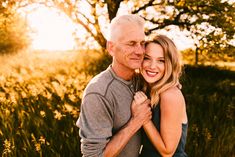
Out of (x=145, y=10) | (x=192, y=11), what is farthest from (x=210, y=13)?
(x=145, y=10)

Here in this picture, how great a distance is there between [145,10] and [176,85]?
856 centimetres

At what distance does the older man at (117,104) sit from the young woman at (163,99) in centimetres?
10

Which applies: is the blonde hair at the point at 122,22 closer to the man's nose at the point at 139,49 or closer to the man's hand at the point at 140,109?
the man's nose at the point at 139,49

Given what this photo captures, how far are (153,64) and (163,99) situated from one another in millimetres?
318

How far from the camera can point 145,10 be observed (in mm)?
11688

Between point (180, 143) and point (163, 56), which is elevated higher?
point (163, 56)

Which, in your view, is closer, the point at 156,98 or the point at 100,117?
the point at 100,117

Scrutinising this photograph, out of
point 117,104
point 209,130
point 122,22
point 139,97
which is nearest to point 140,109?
point 139,97

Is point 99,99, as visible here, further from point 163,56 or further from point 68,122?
point 68,122

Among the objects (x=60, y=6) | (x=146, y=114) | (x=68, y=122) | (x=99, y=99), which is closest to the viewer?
(x=99, y=99)

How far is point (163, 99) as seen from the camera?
3.24 metres

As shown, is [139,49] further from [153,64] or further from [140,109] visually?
[140,109]

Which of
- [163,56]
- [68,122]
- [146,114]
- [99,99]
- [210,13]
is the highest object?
[210,13]

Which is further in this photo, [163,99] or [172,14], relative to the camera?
[172,14]
